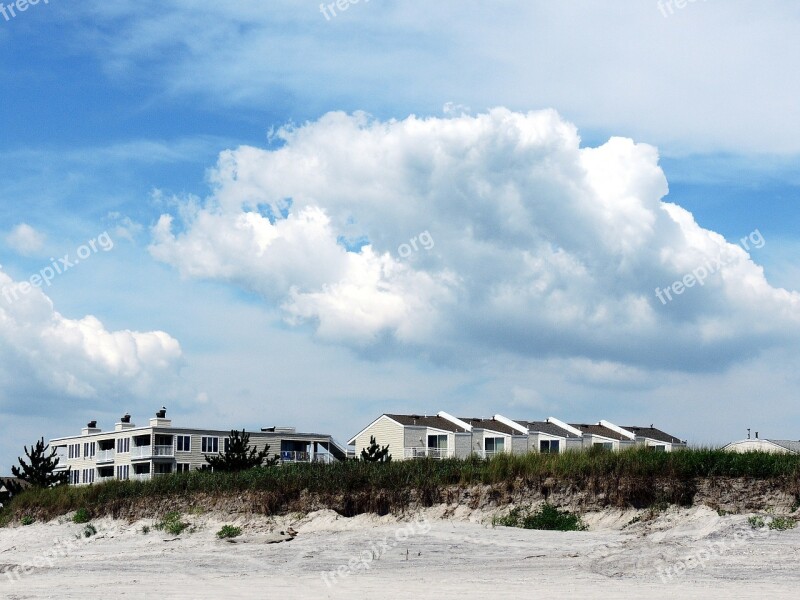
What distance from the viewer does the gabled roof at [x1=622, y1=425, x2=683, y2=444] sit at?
103 m

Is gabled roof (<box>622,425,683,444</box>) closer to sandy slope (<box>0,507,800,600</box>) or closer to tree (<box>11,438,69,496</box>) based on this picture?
tree (<box>11,438,69,496</box>)

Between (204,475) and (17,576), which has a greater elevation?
(204,475)

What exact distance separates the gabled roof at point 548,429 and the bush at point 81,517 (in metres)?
65.4

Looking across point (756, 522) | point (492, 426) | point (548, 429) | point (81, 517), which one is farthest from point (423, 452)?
point (756, 522)

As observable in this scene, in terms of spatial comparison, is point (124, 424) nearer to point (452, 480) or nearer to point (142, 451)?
point (142, 451)

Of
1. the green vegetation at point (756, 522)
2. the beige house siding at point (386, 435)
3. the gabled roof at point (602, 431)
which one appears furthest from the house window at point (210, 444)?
the green vegetation at point (756, 522)

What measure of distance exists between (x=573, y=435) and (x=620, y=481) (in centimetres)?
7293

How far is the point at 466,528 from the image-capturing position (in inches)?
950

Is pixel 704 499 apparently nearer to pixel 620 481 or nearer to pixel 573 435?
pixel 620 481

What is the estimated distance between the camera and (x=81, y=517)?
33.9 meters

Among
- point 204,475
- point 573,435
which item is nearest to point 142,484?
point 204,475

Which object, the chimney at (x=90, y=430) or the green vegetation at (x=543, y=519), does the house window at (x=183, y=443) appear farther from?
the green vegetation at (x=543, y=519)

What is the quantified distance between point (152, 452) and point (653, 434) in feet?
184

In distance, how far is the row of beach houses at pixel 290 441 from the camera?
8212 cm
